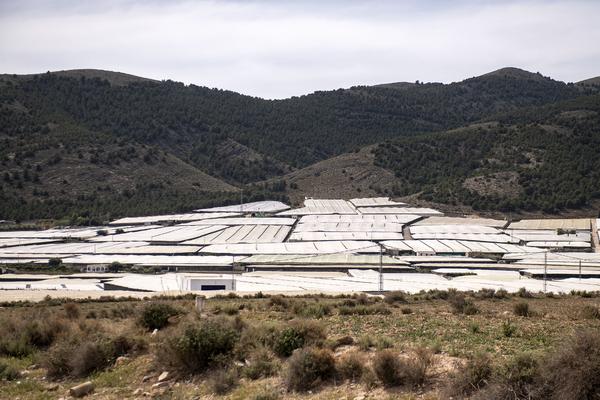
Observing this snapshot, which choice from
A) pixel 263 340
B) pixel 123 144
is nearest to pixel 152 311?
pixel 263 340

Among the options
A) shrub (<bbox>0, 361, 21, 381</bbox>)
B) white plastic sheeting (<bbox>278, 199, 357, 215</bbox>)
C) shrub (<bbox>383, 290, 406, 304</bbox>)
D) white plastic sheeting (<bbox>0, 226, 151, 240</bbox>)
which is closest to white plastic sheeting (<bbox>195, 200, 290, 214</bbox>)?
white plastic sheeting (<bbox>278, 199, 357, 215</bbox>)

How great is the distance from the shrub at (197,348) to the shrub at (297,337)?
3.12 feet

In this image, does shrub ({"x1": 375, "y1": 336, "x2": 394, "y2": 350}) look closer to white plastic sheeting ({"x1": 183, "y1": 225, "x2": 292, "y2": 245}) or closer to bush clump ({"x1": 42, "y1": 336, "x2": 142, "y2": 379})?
bush clump ({"x1": 42, "y1": 336, "x2": 142, "y2": 379})

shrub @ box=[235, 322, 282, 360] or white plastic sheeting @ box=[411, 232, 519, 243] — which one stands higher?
shrub @ box=[235, 322, 282, 360]

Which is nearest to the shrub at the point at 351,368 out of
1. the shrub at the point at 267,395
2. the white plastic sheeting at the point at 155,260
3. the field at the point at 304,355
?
the field at the point at 304,355

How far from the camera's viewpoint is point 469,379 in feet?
36.9

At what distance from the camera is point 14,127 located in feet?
330

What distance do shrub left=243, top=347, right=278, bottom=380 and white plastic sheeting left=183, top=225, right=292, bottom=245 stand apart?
4445cm

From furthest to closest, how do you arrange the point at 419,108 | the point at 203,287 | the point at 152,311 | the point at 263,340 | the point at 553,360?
the point at 419,108 → the point at 203,287 → the point at 152,311 → the point at 263,340 → the point at 553,360

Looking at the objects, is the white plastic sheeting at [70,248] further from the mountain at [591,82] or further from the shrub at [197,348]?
the mountain at [591,82]

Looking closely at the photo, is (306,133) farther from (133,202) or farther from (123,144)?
(133,202)

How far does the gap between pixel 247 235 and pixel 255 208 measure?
75.6 ft

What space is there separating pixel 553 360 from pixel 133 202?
80820 millimetres

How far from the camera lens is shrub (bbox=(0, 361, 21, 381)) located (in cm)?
1470
